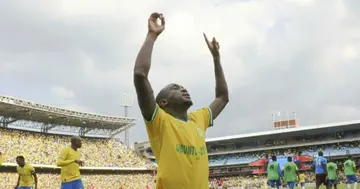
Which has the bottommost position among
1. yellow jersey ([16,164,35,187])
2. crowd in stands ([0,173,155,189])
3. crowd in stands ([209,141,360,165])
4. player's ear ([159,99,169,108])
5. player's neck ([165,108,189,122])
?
crowd in stands ([0,173,155,189])

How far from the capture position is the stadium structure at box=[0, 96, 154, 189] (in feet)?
148

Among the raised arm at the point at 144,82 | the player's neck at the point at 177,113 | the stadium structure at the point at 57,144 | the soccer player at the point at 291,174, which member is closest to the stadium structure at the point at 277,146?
the stadium structure at the point at 57,144

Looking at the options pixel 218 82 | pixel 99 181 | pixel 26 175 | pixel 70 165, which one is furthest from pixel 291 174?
pixel 99 181

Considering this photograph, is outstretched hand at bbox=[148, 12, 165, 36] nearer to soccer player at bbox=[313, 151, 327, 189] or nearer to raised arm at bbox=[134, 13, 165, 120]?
raised arm at bbox=[134, 13, 165, 120]

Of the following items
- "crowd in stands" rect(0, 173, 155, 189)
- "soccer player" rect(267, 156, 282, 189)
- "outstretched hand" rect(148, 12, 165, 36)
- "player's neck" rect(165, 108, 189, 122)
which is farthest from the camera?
"crowd in stands" rect(0, 173, 155, 189)

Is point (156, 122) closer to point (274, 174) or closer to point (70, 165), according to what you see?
point (70, 165)

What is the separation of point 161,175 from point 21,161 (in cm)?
1031

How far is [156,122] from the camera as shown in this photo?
11.3ft

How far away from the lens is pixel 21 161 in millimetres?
12727

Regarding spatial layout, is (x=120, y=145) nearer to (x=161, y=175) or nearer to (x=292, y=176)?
(x=292, y=176)

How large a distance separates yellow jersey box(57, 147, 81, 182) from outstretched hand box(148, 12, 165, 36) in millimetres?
8039

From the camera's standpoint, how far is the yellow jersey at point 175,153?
346 cm

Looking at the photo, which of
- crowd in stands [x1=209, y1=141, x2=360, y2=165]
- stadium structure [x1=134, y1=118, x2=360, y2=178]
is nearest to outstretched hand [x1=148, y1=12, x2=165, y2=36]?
stadium structure [x1=134, y1=118, x2=360, y2=178]

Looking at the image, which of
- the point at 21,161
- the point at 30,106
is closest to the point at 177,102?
the point at 21,161
